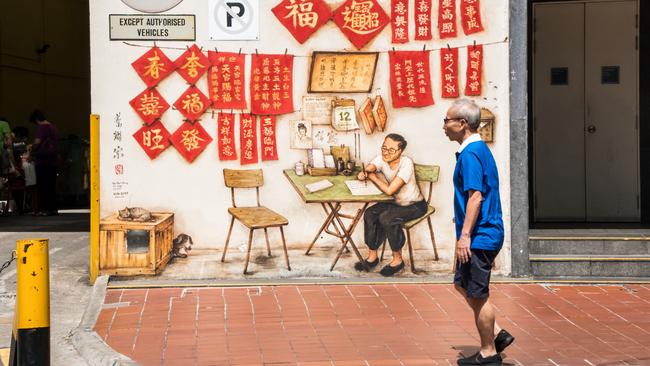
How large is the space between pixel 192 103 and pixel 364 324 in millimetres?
3374

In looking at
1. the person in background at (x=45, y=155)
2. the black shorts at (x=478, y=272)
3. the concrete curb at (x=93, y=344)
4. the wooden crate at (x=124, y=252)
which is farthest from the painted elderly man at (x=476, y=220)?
the person in background at (x=45, y=155)

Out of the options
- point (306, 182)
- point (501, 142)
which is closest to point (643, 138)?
point (501, 142)

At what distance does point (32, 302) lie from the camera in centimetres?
592

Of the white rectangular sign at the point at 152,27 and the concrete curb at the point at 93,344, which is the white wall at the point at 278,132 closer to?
the white rectangular sign at the point at 152,27

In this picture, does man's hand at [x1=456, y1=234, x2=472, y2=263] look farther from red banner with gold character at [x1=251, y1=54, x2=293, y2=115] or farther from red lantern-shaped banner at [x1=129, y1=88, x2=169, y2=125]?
red lantern-shaped banner at [x1=129, y1=88, x2=169, y2=125]

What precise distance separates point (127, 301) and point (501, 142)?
13.9 ft

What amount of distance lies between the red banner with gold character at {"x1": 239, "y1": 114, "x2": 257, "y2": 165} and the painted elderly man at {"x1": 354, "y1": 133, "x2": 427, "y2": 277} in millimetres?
1157

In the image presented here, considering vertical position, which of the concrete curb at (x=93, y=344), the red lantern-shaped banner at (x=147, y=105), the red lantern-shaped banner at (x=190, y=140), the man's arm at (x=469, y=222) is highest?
the red lantern-shaped banner at (x=147, y=105)

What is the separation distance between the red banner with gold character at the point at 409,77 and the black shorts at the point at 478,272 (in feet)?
12.7

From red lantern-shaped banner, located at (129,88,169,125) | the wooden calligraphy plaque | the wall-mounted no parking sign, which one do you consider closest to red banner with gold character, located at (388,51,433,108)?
the wooden calligraphy plaque

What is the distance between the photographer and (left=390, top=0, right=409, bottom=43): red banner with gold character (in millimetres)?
10445

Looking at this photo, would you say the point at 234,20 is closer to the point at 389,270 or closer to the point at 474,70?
the point at 474,70

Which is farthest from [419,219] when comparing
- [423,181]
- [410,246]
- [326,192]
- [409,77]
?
[409,77]

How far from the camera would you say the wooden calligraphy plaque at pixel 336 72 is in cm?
1045
